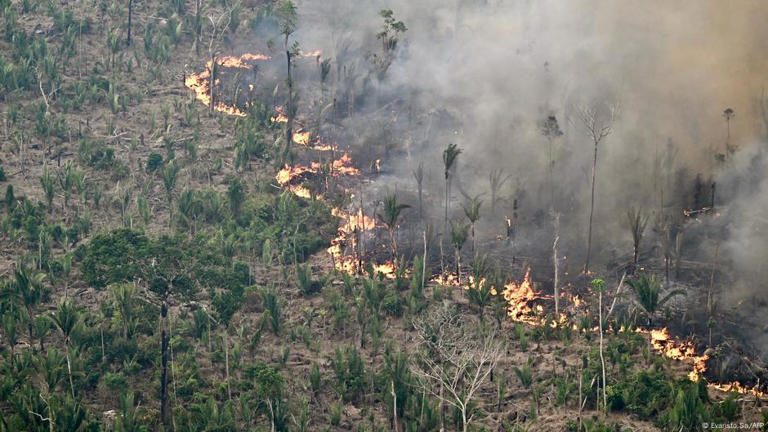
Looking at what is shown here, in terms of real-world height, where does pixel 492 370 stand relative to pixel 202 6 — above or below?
below

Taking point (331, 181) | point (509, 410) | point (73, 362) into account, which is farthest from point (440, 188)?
point (73, 362)

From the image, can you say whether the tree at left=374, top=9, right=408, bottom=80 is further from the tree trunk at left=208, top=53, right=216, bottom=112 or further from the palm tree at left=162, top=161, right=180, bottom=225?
the palm tree at left=162, top=161, right=180, bottom=225

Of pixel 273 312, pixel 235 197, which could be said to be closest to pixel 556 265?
pixel 273 312

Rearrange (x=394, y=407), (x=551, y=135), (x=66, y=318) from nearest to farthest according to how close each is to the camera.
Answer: (x=394, y=407) → (x=66, y=318) → (x=551, y=135)

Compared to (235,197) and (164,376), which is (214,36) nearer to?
(235,197)

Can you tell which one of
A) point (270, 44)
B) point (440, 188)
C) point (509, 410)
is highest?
point (270, 44)

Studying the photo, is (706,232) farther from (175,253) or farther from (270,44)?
(270,44)
